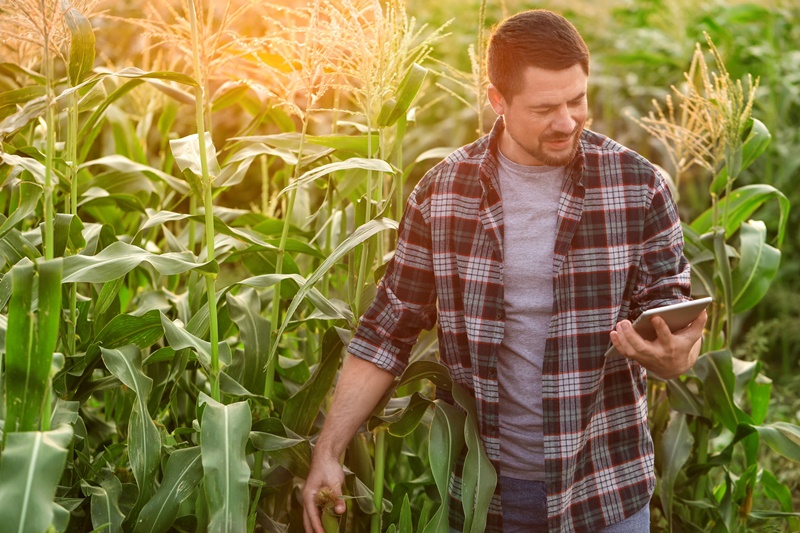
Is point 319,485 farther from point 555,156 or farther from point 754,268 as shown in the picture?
point 754,268

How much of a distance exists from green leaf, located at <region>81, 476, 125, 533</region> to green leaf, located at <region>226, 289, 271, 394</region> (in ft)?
1.34

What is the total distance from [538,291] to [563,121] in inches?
14.8

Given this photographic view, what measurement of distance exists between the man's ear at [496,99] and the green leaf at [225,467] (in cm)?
87

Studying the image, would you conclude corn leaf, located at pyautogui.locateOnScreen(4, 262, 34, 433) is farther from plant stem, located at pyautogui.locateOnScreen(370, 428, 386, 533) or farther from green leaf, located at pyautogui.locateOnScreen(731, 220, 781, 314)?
green leaf, located at pyautogui.locateOnScreen(731, 220, 781, 314)

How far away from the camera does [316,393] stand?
7.02 feet

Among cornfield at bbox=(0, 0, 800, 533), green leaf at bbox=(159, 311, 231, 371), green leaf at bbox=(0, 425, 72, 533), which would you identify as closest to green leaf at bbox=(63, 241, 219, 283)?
cornfield at bbox=(0, 0, 800, 533)

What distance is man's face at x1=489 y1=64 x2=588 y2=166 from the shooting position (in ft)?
6.00

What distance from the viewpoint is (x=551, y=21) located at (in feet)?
6.05

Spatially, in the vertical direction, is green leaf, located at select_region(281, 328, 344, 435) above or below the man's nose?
below

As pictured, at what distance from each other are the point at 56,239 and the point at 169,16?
3.76 metres

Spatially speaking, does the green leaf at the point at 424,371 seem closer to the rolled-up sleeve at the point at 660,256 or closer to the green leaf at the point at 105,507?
the rolled-up sleeve at the point at 660,256

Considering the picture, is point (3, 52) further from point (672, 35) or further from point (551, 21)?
point (672, 35)

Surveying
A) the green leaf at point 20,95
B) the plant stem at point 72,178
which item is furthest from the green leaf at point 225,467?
the green leaf at point 20,95

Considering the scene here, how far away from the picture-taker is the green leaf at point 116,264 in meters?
1.75
